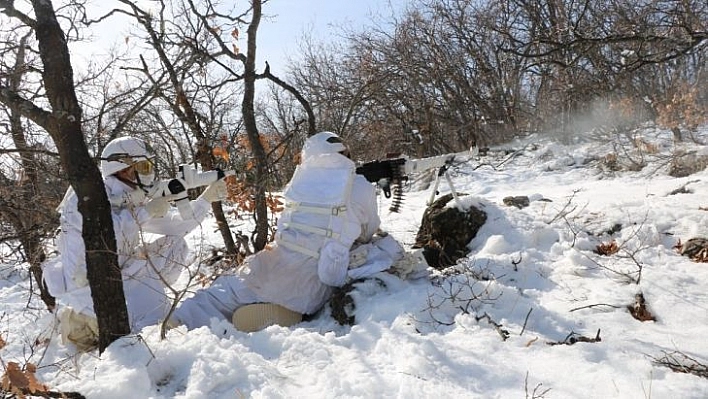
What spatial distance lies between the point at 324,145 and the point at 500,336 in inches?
92.2

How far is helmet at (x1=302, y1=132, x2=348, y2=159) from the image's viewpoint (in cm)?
436

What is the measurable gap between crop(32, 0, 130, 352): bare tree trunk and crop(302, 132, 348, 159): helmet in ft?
6.67

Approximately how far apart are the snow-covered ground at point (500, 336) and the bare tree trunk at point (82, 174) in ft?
1.03

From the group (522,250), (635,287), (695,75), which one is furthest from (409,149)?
(635,287)

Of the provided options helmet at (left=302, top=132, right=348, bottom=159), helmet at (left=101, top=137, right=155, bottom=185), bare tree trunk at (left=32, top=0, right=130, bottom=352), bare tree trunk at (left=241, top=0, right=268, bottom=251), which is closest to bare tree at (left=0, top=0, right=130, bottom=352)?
bare tree trunk at (left=32, top=0, right=130, bottom=352)

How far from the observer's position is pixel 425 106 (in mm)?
12664

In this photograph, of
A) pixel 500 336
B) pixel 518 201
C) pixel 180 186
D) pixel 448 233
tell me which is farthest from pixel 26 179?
pixel 518 201

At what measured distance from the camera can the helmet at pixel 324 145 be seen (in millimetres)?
4355

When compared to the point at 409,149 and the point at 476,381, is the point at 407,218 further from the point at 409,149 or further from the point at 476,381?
the point at 409,149

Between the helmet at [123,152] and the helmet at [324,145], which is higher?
the helmet at [123,152]

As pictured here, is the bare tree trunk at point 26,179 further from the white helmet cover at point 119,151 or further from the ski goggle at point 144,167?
the ski goggle at point 144,167

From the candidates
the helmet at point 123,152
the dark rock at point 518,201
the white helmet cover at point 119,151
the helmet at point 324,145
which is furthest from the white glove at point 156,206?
the dark rock at point 518,201

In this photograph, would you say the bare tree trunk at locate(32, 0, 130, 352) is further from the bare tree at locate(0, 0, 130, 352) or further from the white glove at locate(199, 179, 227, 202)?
the white glove at locate(199, 179, 227, 202)

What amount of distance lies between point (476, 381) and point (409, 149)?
37.1 ft
